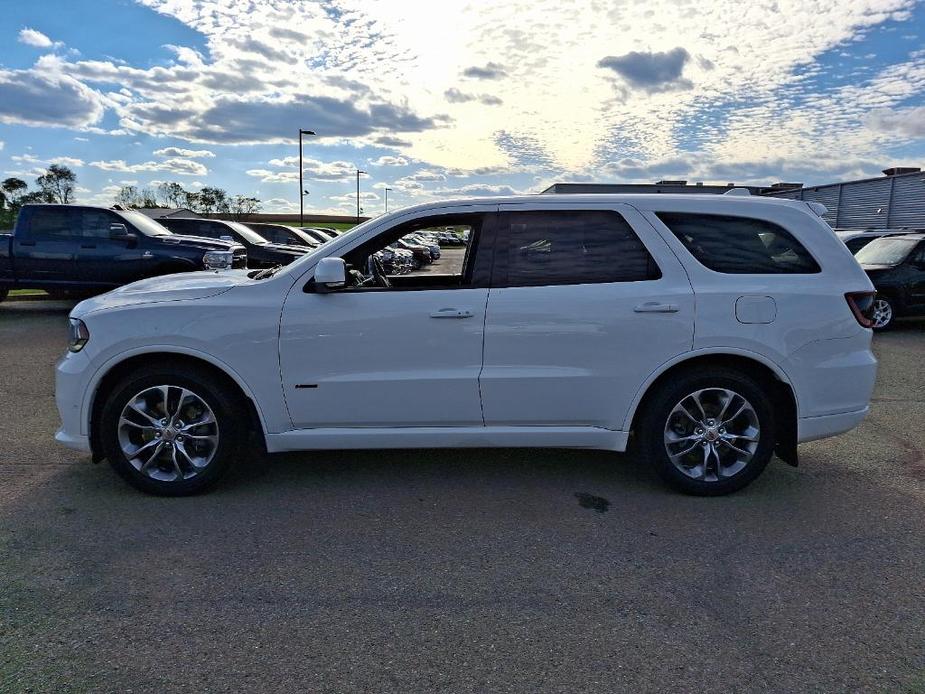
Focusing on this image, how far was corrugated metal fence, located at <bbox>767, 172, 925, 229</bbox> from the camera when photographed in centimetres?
2606

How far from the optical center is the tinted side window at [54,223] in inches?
445

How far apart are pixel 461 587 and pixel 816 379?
251 cm

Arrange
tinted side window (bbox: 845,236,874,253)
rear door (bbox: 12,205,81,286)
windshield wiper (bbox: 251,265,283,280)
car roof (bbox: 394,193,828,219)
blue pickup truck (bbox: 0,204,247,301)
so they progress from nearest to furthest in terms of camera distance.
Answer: car roof (bbox: 394,193,828,219) → windshield wiper (bbox: 251,265,283,280) → blue pickup truck (bbox: 0,204,247,301) → rear door (bbox: 12,205,81,286) → tinted side window (bbox: 845,236,874,253)

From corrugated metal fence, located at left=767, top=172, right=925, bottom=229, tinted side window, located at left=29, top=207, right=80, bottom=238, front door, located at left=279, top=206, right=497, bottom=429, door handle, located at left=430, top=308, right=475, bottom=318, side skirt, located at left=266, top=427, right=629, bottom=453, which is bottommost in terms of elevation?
side skirt, located at left=266, top=427, right=629, bottom=453

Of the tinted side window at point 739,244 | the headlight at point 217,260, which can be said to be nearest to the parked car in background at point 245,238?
the headlight at point 217,260

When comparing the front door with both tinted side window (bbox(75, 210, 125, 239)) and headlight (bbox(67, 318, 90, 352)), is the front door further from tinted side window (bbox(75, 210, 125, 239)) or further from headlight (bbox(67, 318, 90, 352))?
tinted side window (bbox(75, 210, 125, 239))

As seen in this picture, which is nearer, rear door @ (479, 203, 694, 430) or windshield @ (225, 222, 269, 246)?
rear door @ (479, 203, 694, 430)

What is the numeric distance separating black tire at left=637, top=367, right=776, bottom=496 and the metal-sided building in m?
23.9

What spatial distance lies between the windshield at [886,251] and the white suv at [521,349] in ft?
28.2

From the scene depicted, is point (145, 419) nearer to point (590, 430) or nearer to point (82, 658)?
point (82, 658)

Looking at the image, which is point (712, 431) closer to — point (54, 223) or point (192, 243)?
point (192, 243)

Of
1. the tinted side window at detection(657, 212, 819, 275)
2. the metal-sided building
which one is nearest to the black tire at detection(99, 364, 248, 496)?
the tinted side window at detection(657, 212, 819, 275)

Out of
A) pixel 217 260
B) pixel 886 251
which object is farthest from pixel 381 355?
pixel 886 251

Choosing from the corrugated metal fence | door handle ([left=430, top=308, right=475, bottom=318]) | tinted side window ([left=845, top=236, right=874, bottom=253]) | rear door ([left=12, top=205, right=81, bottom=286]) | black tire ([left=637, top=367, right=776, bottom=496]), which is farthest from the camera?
the corrugated metal fence
